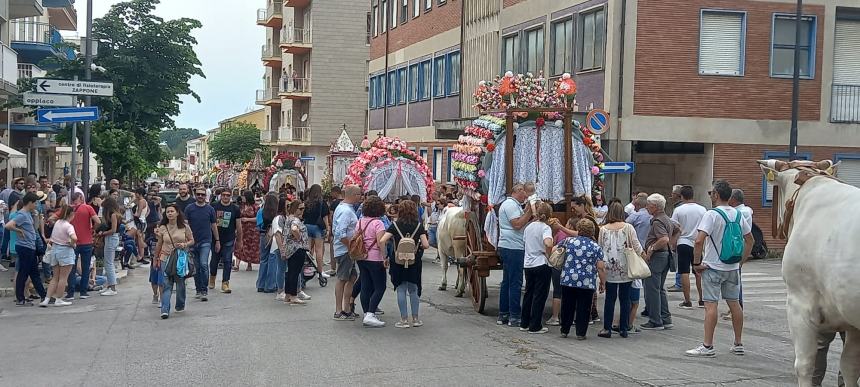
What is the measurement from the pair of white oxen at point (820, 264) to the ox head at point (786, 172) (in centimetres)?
1

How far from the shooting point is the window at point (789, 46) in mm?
23844

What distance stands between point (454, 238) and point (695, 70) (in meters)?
11.0

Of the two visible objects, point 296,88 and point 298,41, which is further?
point 296,88

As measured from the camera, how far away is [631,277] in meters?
11.3

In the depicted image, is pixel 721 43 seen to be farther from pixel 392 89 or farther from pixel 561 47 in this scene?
pixel 392 89

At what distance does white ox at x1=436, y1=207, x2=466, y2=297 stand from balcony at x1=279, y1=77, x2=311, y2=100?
43.8m

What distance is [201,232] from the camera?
14.8 meters

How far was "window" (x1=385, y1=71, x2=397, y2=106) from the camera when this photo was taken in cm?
4325

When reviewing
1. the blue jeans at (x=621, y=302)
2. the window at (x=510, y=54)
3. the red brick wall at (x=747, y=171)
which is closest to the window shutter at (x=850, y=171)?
the red brick wall at (x=747, y=171)

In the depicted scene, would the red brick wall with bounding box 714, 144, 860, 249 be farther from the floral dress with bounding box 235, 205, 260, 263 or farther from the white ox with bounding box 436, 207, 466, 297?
the floral dress with bounding box 235, 205, 260, 263

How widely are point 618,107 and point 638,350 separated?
1332cm

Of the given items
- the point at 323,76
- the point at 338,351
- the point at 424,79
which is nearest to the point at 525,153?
the point at 338,351

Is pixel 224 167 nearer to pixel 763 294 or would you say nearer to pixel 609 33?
pixel 609 33

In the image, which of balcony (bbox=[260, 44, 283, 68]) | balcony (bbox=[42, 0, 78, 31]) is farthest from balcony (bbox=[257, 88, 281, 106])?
balcony (bbox=[42, 0, 78, 31])
